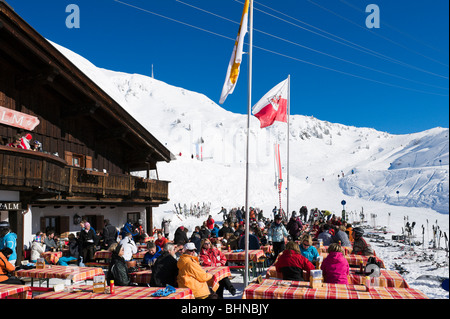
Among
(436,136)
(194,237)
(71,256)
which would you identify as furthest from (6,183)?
(436,136)

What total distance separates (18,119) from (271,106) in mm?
10130

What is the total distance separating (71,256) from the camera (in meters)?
13.7

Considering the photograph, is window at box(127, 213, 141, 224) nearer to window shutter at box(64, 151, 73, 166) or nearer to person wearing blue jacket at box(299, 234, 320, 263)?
window shutter at box(64, 151, 73, 166)

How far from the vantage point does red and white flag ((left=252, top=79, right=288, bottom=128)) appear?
13578mm

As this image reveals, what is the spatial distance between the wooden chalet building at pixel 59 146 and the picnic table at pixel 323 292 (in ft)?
32.0

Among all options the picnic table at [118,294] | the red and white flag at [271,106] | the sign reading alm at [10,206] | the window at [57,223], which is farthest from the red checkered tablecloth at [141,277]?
the window at [57,223]

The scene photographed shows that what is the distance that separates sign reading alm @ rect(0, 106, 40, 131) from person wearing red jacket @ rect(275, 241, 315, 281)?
12.4 m

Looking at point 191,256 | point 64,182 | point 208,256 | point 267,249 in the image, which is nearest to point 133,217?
point 64,182

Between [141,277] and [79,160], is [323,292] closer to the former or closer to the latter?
Result: [141,277]

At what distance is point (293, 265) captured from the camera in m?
7.73

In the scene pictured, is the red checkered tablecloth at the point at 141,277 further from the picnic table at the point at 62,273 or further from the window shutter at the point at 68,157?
the window shutter at the point at 68,157

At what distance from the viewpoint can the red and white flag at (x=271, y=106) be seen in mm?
13578

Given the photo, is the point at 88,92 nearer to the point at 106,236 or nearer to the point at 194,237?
the point at 106,236
